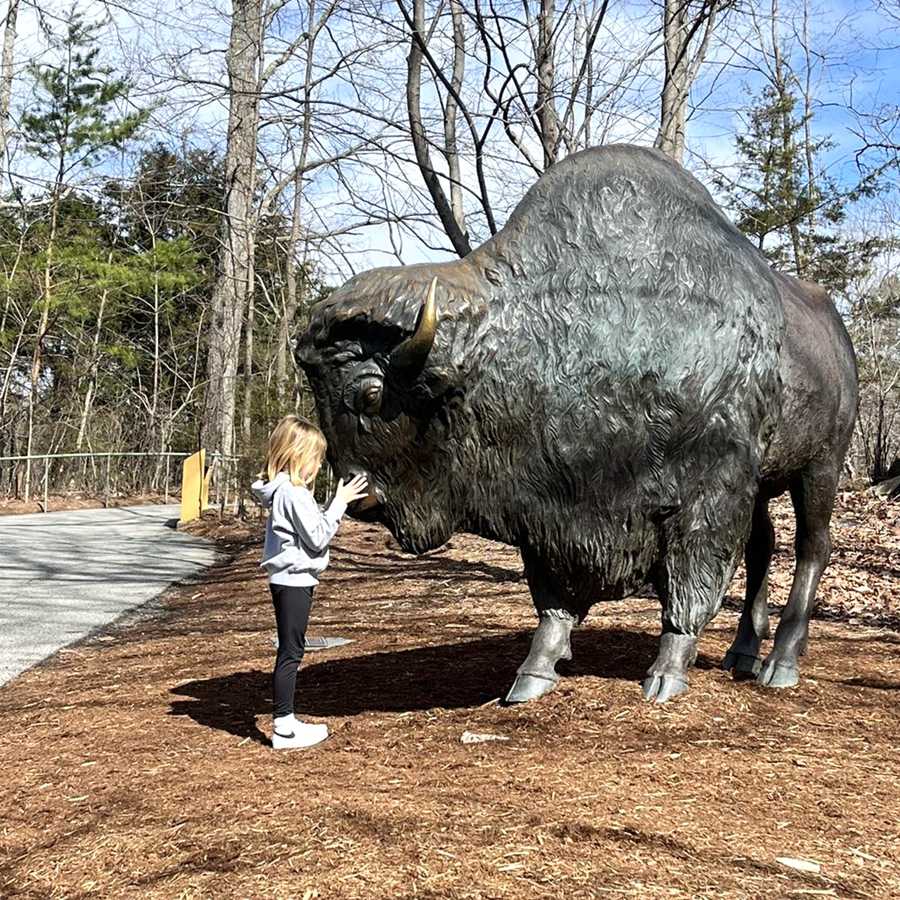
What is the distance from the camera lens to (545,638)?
446 centimetres

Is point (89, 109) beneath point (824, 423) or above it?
above

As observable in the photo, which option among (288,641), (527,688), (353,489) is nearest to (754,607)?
(527,688)

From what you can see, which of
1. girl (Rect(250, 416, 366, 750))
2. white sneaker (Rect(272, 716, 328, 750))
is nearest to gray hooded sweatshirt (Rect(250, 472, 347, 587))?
girl (Rect(250, 416, 366, 750))

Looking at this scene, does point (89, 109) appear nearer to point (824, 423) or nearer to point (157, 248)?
point (157, 248)

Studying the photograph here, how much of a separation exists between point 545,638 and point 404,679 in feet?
3.67

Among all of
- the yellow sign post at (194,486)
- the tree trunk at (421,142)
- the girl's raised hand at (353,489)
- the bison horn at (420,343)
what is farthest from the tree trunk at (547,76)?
the yellow sign post at (194,486)

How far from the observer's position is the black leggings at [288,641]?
4.01 metres

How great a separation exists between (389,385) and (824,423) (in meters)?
2.15

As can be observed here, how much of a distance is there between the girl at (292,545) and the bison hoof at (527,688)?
0.87m

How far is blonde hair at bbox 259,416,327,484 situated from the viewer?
4.12 metres

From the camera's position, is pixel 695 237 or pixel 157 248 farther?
pixel 157 248

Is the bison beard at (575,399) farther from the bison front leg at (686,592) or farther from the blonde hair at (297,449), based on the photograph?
the blonde hair at (297,449)

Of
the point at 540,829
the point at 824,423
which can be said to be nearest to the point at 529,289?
the point at 824,423

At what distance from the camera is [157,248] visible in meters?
26.0
